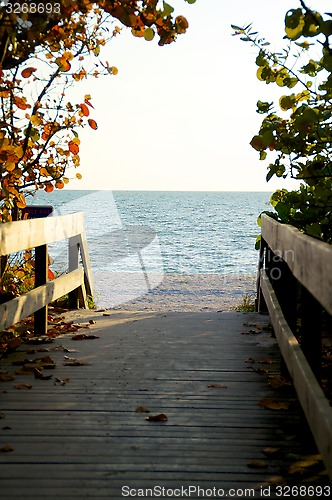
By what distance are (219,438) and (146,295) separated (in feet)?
40.9

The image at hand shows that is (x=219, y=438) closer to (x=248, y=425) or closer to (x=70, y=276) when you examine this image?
(x=248, y=425)

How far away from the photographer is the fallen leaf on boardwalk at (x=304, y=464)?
2944 millimetres

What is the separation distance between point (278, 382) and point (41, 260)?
2.41 m

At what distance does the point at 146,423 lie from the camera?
356cm

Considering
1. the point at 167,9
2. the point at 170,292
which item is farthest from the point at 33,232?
the point at 170,292

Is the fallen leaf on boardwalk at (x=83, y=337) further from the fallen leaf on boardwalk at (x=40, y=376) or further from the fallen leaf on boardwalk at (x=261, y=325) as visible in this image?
the fallen leaf on boardwalk at (x=261, y=325)

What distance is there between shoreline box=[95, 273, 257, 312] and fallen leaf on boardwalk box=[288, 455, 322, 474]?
28.3ft

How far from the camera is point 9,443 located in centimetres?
322

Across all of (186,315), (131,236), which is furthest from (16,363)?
(131,236)

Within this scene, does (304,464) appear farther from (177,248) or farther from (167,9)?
(177,248)

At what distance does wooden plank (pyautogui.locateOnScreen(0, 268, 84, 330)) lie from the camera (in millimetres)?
4547

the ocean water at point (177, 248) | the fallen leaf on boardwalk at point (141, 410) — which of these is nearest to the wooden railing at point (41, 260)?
the fallen leaf on boardwalk at point (141, 410)

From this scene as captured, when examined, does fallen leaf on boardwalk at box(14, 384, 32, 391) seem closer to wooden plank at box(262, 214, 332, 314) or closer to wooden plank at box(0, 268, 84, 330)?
wooden plank at box(0, 268, 84, 330)

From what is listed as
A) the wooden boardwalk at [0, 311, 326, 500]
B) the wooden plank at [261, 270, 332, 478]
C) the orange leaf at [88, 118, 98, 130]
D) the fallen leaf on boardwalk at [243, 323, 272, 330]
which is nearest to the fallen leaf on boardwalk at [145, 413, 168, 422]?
the wooden boardwalk at [0, 311, 326, 500]
